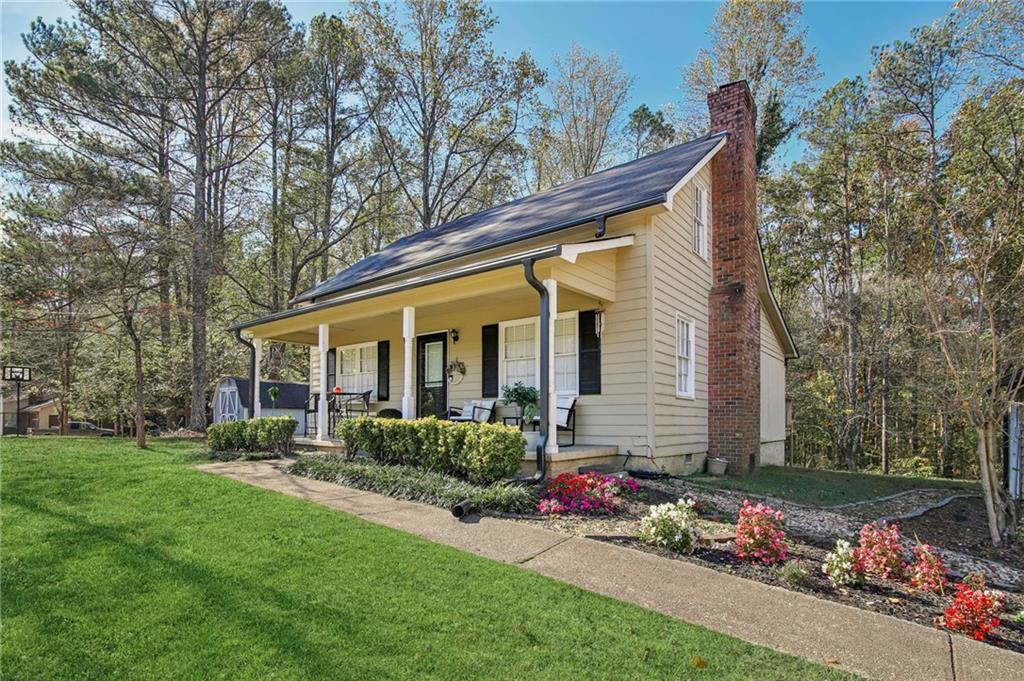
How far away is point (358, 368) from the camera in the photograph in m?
12.8

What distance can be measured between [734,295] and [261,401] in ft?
48.3

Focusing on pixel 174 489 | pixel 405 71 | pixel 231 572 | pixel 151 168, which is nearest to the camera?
pixel 231 572

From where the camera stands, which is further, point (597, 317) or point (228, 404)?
point (228, 404)

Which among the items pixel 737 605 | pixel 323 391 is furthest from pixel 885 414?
pixel 737 605

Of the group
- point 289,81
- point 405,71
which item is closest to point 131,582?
point 289,81

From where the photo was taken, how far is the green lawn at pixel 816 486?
323 inches

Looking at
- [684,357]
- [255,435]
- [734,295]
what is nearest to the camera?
[684,357]

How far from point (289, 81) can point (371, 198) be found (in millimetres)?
5457

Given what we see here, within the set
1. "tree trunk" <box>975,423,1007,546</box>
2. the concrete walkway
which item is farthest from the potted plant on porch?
"tree trunk" <box>975,423,1007,546</box>

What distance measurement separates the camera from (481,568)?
13.4ft

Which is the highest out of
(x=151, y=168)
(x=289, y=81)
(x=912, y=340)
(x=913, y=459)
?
(x=289, y=81)

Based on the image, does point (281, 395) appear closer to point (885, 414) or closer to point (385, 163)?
point (385, 163)

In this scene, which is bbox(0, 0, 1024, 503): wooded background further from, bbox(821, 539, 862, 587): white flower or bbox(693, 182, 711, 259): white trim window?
bbox(821, 539, 862, 587): white flower

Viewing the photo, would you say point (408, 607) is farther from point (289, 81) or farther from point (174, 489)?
point (289, 81)
